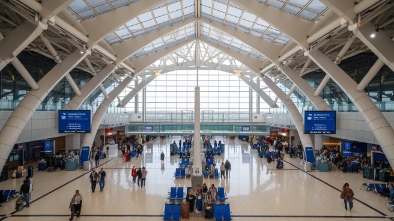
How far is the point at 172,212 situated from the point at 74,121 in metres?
11.6

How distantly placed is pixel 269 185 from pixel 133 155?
1714cm

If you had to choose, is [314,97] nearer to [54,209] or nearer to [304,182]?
[304,182]

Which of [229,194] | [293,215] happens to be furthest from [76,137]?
[293,215]

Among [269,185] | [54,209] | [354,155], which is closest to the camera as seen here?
[54,209]

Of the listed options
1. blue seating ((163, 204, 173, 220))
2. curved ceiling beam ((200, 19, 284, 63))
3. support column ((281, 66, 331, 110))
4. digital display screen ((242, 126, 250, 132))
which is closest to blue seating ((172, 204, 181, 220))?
blue seating ((163, 204, 173, 220))

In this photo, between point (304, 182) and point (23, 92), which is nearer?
point (304, 182)

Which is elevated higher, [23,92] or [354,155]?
[23,92]

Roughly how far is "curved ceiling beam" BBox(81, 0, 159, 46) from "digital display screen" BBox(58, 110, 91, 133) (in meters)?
4.81

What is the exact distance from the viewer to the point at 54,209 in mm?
13453

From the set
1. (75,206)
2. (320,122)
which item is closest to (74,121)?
(75,206)

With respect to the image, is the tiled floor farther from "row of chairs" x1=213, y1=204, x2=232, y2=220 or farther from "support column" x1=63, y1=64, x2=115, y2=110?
"support column" x1=63, y1=64, x2=115, y2=110

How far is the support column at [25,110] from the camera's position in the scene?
1522cm

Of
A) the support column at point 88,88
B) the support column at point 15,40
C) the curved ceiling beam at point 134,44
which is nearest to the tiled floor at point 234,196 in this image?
the support column at point 88,88

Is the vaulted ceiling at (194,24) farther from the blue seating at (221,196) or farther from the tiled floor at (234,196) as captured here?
the blue seating at (221,196)
